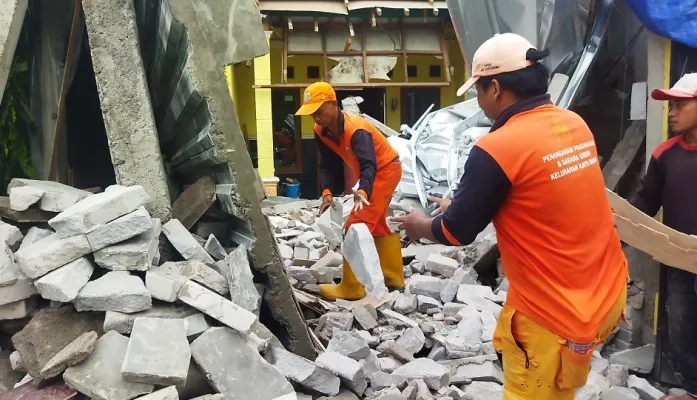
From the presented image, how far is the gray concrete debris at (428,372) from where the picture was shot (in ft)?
11.3

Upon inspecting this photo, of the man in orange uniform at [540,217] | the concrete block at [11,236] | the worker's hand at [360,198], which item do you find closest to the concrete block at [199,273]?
the concrete block at [11,236]

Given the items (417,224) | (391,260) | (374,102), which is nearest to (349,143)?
(391,260)

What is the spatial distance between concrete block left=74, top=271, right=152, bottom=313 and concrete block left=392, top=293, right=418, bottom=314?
7.79ft

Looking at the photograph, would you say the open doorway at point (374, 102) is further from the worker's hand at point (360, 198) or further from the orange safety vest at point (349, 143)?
the worker's hand at point (360, 198)

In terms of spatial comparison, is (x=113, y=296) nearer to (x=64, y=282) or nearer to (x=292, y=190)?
(x=64, y=282)

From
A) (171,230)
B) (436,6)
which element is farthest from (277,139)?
(171,230)

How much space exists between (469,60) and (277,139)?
8.69 m

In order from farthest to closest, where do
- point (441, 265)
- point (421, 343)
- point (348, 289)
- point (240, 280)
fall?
point (441, 265), point (348, 289), point (421, 343), point (240, 280)

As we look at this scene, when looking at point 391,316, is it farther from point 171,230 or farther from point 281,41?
point 281,41

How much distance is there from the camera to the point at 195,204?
3666 mm

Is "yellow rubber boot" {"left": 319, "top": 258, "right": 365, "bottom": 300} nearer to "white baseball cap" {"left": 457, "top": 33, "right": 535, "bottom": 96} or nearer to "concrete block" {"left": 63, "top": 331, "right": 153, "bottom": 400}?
"concrete block" {"left": 63, "top": 331, "right": 153, "bottom": 400}

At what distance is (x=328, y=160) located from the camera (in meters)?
5.43

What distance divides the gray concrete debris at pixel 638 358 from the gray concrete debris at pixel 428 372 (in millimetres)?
1368

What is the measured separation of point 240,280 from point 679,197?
2.60m
